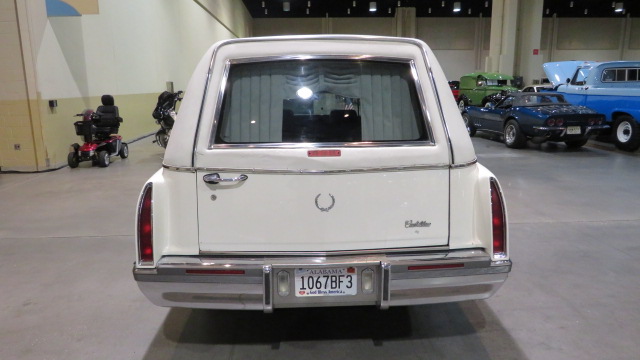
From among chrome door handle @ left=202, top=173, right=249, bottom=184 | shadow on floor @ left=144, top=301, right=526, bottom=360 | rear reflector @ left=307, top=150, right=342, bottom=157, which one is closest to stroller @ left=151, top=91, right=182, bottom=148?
shadow on floor @ left=144, top=301, right=526, bottom=360

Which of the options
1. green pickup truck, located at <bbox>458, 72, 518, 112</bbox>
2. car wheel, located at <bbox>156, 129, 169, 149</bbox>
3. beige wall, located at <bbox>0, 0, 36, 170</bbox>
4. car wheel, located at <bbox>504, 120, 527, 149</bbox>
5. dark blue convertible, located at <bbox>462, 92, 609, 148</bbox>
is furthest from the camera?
green pickup truck, located at <bbox>458, 72, 518, 112</bbox>

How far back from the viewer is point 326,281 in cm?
239

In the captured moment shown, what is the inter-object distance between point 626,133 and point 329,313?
9914mm

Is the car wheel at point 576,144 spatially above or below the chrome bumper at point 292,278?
below

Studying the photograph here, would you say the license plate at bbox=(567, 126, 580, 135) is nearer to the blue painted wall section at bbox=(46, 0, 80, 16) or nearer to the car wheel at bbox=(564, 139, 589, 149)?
the car wheel at bbox=(564, 139, 589, 149)

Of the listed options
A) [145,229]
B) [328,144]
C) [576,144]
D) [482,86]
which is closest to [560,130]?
[576,144]

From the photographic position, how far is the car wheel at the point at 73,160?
869 cm

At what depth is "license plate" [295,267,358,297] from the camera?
2.37 metres

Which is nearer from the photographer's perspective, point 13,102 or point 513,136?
point 13,102

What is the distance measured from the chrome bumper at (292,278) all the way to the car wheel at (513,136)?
923 centimetres

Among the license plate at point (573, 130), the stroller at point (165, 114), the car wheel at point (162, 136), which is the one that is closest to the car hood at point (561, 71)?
the license plate at point (573, 130)

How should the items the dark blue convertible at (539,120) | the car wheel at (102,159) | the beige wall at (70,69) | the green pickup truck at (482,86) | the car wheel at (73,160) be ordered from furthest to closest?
the green pickup truck at (482,86) → the dark blue convertible at (539,120) → the car wheel at (102,159) → the car wheel at (73,160) → the beige wall at (70,69)

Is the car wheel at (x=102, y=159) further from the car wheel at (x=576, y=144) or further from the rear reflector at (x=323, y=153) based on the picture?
the car wheel at (x=576, y=144)

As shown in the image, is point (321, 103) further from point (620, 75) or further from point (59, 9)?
point (620, 75)
